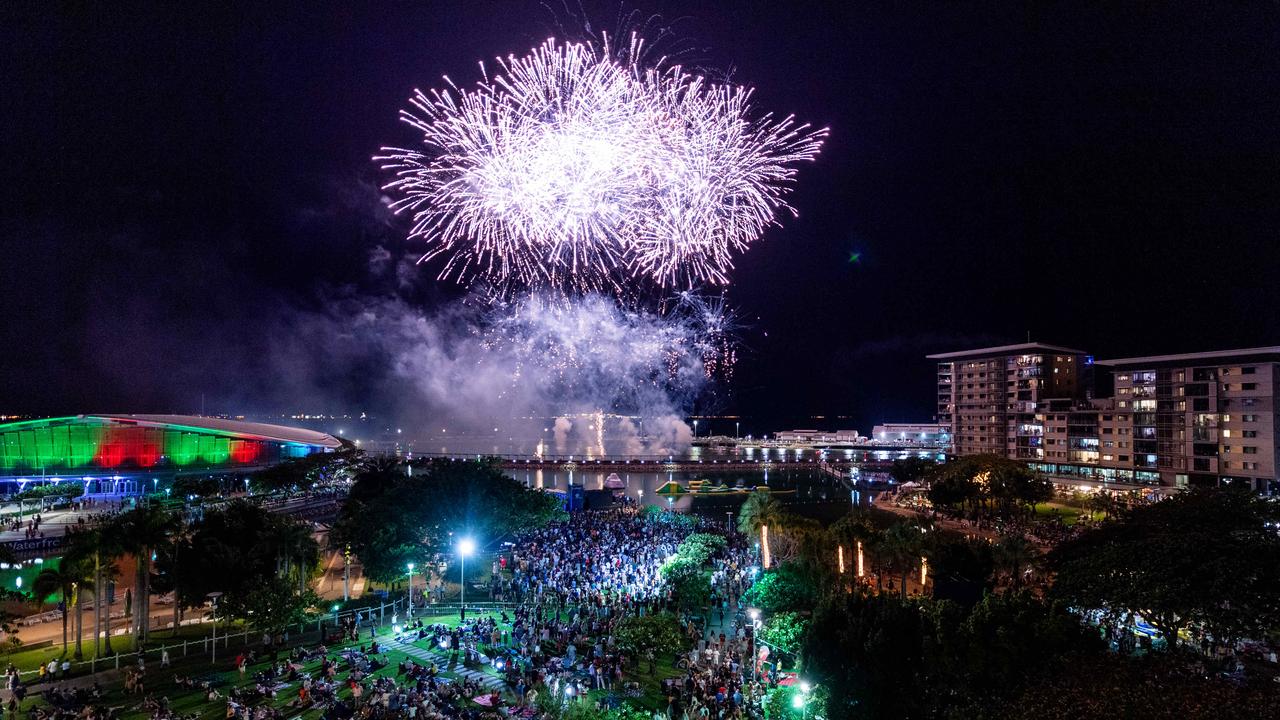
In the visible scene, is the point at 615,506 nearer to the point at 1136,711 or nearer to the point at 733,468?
the point at 1136,711

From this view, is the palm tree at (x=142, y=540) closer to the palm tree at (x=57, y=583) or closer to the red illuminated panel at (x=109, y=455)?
the palm tree at (x=57, y=583)

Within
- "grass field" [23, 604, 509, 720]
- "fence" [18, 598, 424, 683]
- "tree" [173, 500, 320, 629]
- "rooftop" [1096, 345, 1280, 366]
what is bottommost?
"fence" [18, 598, 424, 683]

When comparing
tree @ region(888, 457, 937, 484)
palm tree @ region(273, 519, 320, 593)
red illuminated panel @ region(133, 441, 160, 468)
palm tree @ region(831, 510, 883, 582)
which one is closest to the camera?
palm tree @ region(273, 519, 320, 593)

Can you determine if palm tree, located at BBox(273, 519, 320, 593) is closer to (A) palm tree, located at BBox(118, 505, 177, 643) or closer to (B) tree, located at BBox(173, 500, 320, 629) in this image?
(B) tree, located at BBox(173, 500, 320, 629)

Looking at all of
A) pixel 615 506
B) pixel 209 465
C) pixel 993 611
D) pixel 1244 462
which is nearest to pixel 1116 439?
pixel 1244 462

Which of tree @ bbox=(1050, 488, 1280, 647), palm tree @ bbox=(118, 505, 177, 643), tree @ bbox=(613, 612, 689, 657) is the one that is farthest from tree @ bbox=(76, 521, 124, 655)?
tree @ bbox=(1050, 488, 1280, 647)

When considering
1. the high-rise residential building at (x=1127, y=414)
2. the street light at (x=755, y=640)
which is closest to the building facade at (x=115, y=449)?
→ the street light at (x=755, y=640)
